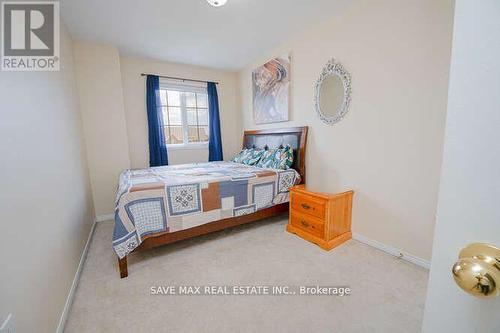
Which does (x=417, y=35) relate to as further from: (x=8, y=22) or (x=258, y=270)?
(x=8, y=22)

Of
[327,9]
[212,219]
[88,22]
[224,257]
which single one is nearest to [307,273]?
[224,257]

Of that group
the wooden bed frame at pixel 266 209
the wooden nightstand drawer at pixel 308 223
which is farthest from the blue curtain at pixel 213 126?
the wooden nightstand drawer at pixel 308 223

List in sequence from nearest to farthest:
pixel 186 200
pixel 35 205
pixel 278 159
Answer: pixel 35 205 < pixel 186 200 < pixel 278 159

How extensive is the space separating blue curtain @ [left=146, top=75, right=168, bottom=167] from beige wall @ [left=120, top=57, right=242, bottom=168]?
12 centimetres

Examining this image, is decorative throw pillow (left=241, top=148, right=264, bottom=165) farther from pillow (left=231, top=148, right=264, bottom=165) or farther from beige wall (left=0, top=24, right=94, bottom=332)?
beige wall (left=0, top=24, right=94, bottom=332)

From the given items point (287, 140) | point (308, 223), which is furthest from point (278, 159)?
point (308, 223)

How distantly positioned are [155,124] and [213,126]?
1.05m

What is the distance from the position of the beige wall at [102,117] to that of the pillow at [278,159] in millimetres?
2093

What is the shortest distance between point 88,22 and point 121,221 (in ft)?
7.50

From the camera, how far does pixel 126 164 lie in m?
3.24

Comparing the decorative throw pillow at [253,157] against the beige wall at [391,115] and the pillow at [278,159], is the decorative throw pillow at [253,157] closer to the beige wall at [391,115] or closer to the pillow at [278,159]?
the pillow at [278,159]

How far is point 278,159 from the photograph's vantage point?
2992 mm

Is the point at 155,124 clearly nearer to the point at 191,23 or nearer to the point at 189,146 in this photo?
the point at 189,146

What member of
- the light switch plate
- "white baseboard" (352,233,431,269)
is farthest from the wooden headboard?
the light switch plate
